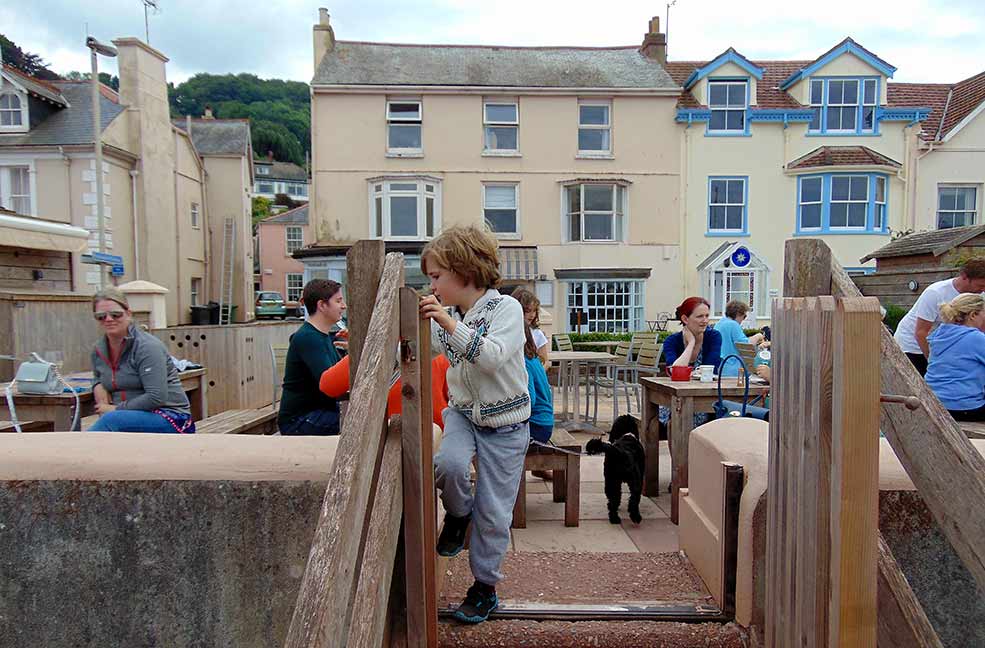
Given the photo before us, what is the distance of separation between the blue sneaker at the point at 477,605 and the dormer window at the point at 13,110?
2260 cm

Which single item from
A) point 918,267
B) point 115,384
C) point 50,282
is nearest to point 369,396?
point 115,384

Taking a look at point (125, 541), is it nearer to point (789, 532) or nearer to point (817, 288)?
point (789, 532)

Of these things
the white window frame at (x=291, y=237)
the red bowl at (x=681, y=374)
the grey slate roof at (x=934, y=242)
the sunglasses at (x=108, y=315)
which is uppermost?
the white window frame at (x=291, y=237)

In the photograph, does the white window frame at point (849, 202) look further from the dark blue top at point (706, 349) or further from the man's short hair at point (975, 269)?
the dark blue top at point (706, 349)

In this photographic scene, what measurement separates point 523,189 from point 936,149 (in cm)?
1206

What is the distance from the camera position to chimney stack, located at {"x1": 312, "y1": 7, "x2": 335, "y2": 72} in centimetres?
1883

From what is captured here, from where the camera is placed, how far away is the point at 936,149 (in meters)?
18.8

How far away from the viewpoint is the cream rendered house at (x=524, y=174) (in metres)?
18.5

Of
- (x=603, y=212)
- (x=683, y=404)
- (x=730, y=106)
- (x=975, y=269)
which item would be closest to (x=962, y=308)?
(x=975, y=269)

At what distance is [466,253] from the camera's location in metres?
2.42

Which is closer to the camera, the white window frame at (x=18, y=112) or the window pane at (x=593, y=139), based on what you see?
the white window frame at (x=18, y=112)

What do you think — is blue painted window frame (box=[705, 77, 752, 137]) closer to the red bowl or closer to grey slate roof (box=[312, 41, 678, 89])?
grey slate roof (box=[312, 41, 678, 89])

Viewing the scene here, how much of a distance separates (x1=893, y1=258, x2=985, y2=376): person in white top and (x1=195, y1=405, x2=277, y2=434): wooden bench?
543 cm

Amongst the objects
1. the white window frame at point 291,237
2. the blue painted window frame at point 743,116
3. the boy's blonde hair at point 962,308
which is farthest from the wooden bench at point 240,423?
the white window frame at point 291,237
